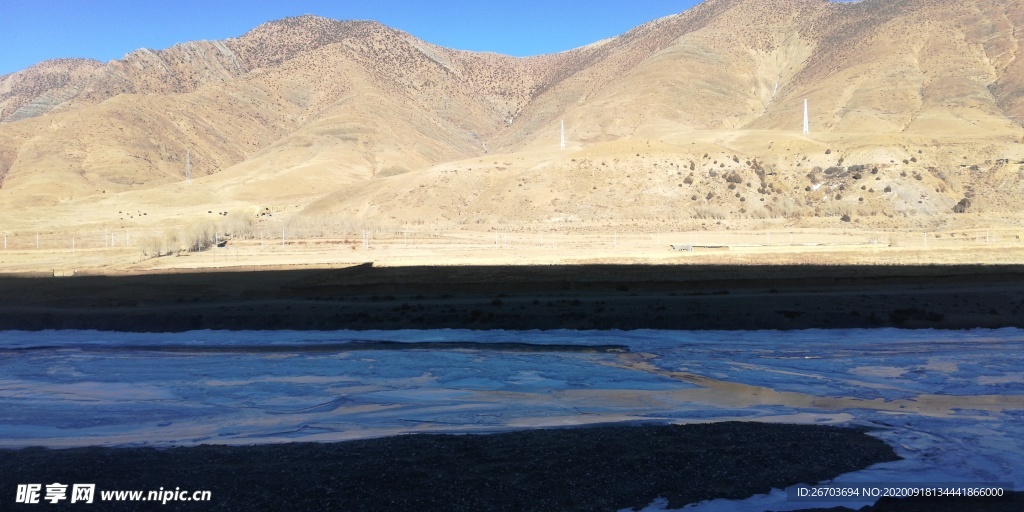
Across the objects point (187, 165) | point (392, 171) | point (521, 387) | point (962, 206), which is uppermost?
point (187, 165)

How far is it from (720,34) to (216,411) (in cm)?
12633

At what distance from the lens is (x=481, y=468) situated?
32.6 ft

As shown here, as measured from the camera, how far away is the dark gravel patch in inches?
350

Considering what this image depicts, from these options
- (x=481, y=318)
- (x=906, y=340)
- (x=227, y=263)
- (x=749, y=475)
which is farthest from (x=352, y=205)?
(x=749, y=475)

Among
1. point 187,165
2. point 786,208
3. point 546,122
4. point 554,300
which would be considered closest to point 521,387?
point 554,300

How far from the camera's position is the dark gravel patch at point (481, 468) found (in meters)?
8.90

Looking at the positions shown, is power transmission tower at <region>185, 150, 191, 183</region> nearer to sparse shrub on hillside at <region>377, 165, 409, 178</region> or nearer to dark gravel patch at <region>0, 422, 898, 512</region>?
sparse shrub on hillside at <region>377, 165, 409, 178</region>

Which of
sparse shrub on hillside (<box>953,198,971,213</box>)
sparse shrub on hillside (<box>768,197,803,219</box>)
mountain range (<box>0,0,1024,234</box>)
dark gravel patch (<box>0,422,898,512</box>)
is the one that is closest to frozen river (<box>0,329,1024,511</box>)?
dark gravel patch (<box>0,422,898,512</box>)

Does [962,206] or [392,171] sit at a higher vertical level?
[392,171]

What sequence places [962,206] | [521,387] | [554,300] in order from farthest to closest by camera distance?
[962,206] → [554,300] → [521,387]

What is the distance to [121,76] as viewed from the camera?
443 feet

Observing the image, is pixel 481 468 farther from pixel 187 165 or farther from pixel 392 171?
pixel 187 165

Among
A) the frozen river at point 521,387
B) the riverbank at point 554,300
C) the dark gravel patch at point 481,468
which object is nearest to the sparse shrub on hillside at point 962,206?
the riverbank at point 554,300

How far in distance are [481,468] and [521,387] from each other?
5.92 metres
